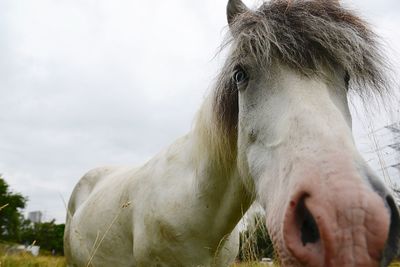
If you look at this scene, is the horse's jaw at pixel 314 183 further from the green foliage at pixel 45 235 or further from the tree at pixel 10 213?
the green foliage at pixel 45 235

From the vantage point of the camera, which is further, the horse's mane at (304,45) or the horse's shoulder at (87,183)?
the horse's shoulder at (87,183)

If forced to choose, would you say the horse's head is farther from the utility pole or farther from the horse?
the utility pole

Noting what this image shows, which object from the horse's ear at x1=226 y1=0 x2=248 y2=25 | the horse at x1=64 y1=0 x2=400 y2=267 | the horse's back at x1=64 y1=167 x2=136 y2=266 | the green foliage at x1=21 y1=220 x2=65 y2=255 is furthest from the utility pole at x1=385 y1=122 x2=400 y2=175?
the green foliage at x1=21 y1=220 x2=65 y2=255

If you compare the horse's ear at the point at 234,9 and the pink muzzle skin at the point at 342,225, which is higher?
the horse's ear at the point at 234,9

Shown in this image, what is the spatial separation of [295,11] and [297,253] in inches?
56.9

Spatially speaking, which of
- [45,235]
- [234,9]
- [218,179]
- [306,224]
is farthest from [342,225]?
[45,235]

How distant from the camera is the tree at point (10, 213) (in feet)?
69.0

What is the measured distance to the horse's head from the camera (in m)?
1.33

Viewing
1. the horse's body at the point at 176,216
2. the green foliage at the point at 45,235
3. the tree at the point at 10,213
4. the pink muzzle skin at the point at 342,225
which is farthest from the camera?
the green foliage at the point at 45,235

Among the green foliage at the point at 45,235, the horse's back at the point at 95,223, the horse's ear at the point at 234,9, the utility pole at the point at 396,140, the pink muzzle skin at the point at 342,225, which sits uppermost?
the green foliage at the point at 45,235

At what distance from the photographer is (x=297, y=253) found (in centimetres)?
Answer: 141

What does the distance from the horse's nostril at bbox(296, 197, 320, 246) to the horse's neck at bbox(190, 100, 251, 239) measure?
1.19m

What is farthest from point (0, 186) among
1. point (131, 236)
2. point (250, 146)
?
point (250, 146)

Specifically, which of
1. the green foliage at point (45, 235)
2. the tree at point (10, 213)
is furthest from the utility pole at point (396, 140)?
the green foliage at point (45, 235)
